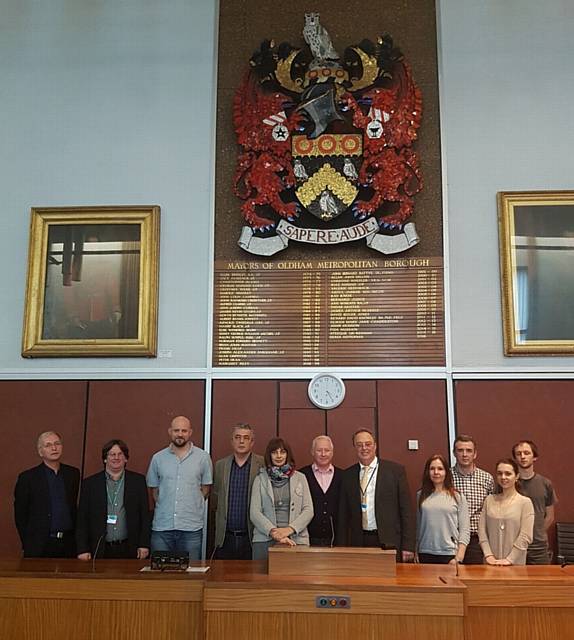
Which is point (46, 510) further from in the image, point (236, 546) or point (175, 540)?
point (236, 546)

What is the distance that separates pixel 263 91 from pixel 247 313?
80.2 inches

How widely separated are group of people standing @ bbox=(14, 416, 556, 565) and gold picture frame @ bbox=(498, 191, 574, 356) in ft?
3.96

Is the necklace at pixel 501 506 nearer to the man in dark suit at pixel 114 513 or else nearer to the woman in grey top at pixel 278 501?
the woman in grey top at pixel 278 501

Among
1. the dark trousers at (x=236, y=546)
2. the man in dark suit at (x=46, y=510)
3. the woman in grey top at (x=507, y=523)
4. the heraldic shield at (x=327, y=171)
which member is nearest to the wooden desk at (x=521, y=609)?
the woman in grey top at (x=507, y=523)

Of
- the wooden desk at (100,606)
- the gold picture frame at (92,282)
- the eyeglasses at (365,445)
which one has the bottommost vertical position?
the wooden desk at (100,606)

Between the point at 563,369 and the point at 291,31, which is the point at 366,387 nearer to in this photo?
the point at 563,369

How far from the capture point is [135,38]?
6.67 m

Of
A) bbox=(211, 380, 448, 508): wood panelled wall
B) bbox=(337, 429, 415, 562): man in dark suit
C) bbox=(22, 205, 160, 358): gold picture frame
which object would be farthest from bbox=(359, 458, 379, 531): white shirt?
bbox=(22, 205, 160, 358): gold picture frame

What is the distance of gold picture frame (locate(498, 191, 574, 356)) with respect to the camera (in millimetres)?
5902

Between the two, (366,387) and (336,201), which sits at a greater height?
(336,201)

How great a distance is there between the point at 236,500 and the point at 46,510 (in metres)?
1.30

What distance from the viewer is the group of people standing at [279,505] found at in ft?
14.9

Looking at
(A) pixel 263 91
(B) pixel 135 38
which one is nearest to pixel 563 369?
(A) pixel 263 91

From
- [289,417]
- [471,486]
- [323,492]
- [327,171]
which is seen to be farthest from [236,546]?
[327,171]
